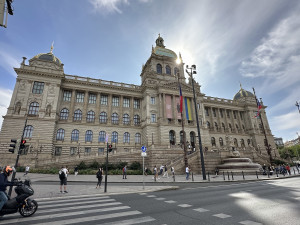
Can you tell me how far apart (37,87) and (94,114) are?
13.7 meters

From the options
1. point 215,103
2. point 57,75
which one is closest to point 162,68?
point 215,103

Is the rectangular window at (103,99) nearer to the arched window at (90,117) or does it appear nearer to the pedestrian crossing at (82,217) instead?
the arched window at (90,117)

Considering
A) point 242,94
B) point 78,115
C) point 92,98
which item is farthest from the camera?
point 242,94

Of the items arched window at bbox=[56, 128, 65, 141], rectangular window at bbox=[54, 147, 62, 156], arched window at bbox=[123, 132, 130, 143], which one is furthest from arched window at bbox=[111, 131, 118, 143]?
rectangular window at bbox=[54, 147, 62, 156]

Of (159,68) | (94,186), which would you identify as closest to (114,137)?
(94,186)

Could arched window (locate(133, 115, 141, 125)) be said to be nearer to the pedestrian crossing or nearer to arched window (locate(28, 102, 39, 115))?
arched window (locate(28, 102, 39, 115))

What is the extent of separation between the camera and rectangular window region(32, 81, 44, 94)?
117ft

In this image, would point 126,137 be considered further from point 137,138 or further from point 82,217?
point 82,217

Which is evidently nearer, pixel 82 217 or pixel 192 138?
pixel 82 217

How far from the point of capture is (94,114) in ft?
135

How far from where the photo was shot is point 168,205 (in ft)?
24.6

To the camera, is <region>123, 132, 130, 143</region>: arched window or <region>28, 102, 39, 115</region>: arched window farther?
<region>123, 132, 130, 143</region>: arched window

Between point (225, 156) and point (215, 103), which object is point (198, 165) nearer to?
point (225, 156)

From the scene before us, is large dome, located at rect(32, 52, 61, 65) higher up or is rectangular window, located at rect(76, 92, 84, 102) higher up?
large dome, located at rect(32, 52, 61, 65)
